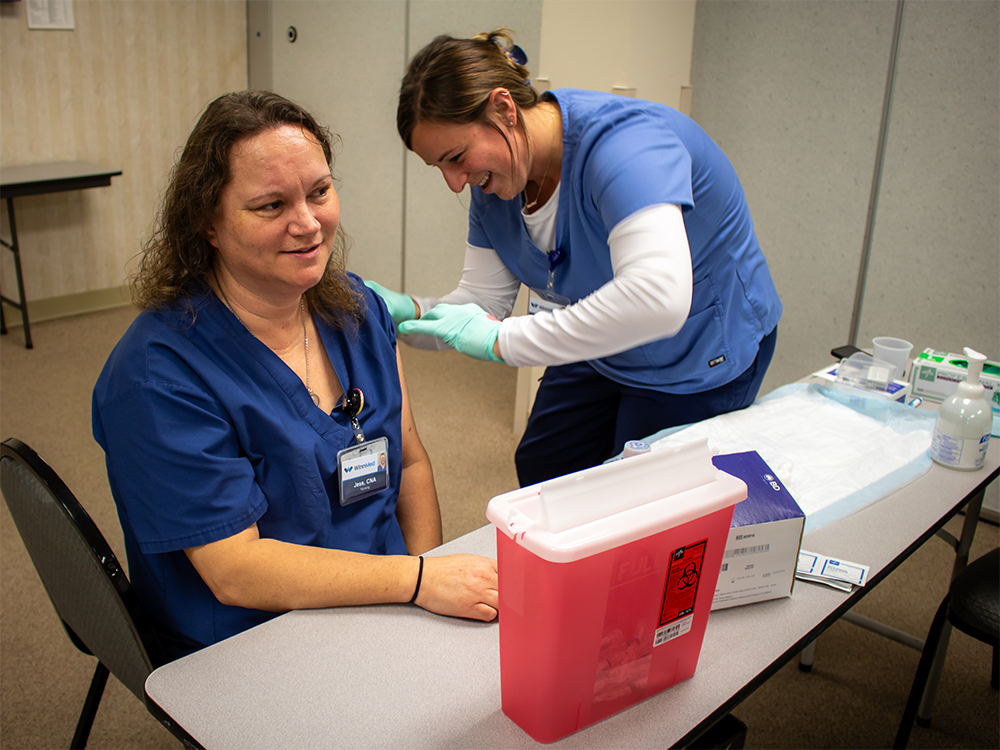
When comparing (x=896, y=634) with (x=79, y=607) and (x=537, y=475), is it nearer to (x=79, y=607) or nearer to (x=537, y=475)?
(x=537, y=475)

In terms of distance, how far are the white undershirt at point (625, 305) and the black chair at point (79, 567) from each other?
2.53 ft

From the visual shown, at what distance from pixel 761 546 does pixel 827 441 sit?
1.89ft

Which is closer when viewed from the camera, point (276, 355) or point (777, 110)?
point (276, 355)

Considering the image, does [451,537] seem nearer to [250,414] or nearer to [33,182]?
[250,414]

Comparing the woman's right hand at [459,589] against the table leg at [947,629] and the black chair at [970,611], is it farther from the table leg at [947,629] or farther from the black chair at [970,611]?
the table leg at [947,629]

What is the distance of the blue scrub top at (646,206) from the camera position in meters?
1.41

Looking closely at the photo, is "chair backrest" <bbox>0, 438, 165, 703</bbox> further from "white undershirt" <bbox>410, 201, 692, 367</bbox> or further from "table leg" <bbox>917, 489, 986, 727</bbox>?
"table leg" <bbox>917, 489, 986, 727</bbox>

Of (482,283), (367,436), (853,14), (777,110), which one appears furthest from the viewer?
(777,110)

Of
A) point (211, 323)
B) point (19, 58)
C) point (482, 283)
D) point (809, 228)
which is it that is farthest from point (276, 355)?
point (19, 58)

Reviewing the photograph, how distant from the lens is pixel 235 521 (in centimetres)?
110

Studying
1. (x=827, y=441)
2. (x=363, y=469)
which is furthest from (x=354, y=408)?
(x=827, y=441)

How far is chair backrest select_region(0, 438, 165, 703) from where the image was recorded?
3.62 feet

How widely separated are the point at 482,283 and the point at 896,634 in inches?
52.2

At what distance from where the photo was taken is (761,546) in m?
1.10
